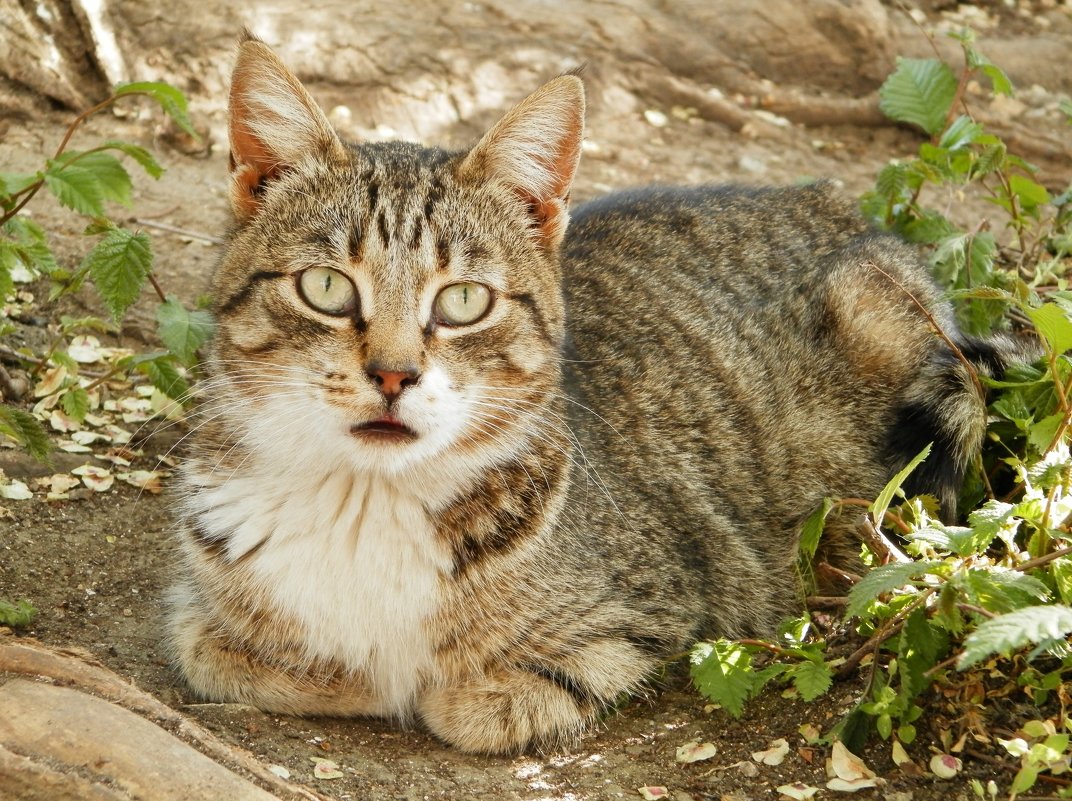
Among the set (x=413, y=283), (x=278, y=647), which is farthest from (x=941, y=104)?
(x=278, y=647)

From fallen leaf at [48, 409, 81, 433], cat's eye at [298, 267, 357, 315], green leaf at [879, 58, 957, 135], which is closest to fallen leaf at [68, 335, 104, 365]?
fallen leaf at [48, 409, 81, 433]

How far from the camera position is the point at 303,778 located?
3.62 meters

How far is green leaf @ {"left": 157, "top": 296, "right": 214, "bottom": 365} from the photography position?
4.94 metres

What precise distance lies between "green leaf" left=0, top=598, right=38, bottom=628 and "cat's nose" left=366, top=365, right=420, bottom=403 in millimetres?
1719

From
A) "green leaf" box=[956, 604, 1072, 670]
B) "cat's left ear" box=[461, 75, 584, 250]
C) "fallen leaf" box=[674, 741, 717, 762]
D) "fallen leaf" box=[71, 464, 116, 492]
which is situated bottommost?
"fallen leaf" box=[71, 464, 116, 492]

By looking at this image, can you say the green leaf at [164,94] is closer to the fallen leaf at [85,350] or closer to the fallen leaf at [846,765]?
the fallen leaf at [85,350]

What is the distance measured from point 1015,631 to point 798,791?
1.02 m

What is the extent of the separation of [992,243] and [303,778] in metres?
4.09

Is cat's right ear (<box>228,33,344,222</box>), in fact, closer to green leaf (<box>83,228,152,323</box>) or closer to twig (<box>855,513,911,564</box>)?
green leaf (<box>83,228,152,323</box>)

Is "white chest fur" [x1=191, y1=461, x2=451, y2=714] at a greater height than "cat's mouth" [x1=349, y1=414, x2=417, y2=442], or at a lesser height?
lesser

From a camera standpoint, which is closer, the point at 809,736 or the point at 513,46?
the point at 809,736

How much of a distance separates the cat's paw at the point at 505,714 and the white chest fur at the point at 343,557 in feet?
0.59

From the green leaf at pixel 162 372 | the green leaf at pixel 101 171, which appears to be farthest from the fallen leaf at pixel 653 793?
the green leaf at pixel 101 171

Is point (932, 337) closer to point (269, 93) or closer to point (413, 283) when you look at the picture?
point (413, 283)
